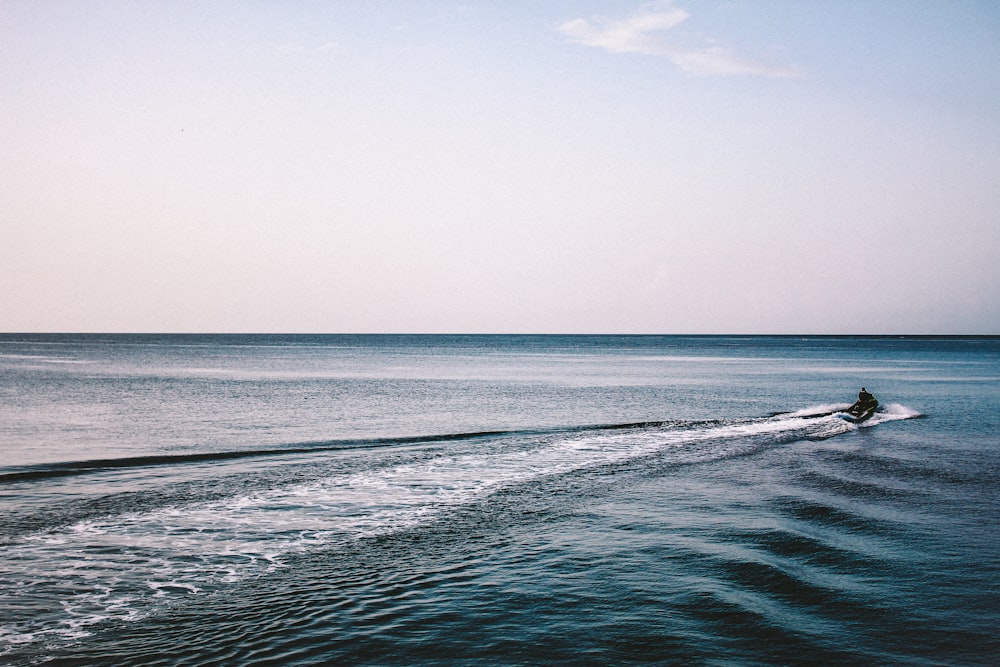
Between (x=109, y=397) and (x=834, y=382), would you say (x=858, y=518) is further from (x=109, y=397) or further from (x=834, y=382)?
(x=834, y=382)

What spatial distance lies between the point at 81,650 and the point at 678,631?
24.2 feet

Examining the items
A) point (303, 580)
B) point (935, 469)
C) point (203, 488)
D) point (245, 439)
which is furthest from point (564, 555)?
point (245, 439)

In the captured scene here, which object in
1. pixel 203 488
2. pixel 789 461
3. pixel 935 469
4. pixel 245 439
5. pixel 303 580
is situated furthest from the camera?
pixel 245 439

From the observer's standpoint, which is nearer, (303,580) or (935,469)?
(303,580)

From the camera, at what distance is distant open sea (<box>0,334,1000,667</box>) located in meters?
9.27

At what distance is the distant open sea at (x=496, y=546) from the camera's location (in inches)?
365

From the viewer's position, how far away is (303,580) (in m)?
11.4

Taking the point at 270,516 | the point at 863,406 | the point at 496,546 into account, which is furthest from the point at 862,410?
the point at 270,516

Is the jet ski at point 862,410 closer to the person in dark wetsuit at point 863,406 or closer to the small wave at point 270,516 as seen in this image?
the person in dark wetsuit at point 863,406

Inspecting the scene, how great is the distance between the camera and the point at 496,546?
13.4 meters

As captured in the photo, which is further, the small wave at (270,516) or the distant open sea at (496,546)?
the small wave at (270,516)

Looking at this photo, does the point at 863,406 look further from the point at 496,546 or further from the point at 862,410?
the point at 496,546

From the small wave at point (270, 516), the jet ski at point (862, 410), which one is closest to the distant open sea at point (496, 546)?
the small wave at point (270, 516)

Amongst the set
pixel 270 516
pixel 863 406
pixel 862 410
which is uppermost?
pixel 863 406
